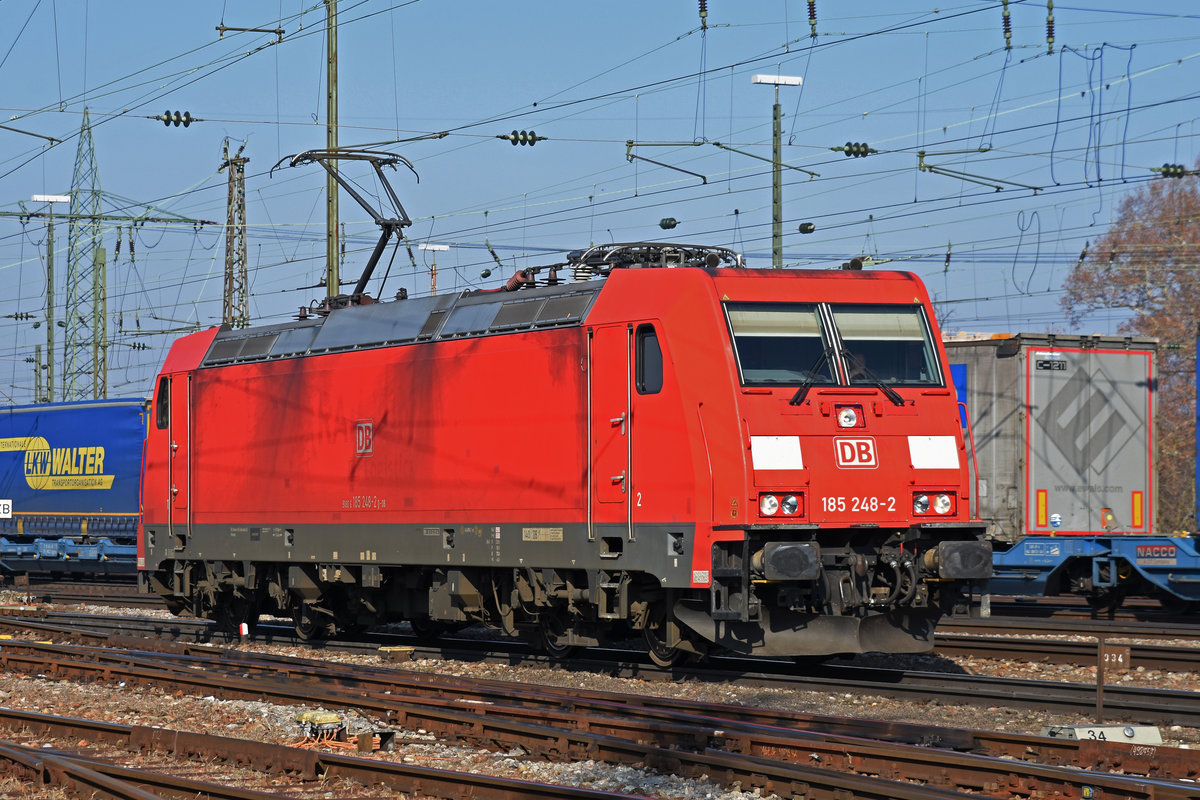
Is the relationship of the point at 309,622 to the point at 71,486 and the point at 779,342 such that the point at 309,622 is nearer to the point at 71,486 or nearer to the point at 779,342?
the point at 779,342

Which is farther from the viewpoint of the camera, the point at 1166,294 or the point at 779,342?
the point at 1166,294

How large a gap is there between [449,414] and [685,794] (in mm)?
7843

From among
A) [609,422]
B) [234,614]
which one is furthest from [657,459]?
[234,614]

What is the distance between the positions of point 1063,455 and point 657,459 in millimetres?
11231

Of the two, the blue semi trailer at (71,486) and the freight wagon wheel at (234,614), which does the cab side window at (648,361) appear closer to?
the freight wagon wheel at (234,614)

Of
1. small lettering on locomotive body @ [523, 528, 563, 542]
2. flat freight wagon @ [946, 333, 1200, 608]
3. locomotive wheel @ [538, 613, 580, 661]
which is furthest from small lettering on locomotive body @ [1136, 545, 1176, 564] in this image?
small lettering on locomotive body @ [523, 528, 563, 542]

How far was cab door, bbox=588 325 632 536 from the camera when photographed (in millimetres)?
14016

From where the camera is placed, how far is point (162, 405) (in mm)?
21672

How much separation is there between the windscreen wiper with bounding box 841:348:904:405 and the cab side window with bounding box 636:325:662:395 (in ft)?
6.02

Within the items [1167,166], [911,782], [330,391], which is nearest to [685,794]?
[911,782]

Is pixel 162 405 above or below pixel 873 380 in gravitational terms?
above

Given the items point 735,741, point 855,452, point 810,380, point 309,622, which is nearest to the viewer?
point 735,741

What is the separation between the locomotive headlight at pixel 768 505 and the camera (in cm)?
1310

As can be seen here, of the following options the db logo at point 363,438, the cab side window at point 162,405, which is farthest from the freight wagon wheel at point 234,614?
the db logo at point 363,438
